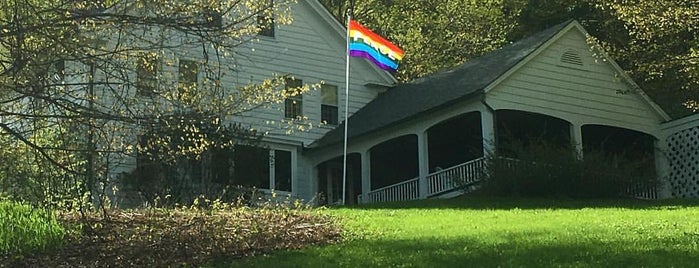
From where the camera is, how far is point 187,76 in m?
9.93

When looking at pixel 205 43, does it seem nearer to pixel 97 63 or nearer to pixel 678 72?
pixel 97 63

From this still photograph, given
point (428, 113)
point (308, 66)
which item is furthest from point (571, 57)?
point (308, 66)

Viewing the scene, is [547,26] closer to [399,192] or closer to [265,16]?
[399,192]

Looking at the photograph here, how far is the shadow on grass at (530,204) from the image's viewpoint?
14.2 m

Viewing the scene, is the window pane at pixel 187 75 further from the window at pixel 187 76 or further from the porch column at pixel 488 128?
the porch column at pixel 488 128

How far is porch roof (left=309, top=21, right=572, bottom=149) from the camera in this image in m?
18.7

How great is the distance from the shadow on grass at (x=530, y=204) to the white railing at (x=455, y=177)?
4.99 ft

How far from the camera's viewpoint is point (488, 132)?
17953 millimetres

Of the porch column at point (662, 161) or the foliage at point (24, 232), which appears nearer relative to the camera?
the foliage at point (24, 232)

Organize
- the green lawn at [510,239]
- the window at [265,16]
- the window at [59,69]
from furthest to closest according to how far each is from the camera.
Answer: the window at [265,16], the window at [59,69], the green lawn at [510,239]

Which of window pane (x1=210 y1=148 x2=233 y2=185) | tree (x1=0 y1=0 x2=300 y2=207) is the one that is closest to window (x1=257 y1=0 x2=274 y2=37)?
tree (x1=0 y1=0 x2=300 y2=207)

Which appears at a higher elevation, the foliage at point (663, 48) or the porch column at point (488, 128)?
the foliage at point (663, 48)

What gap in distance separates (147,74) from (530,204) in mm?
7747

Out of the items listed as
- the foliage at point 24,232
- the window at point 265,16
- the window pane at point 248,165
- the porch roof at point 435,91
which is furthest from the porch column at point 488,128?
the foliage at point 24,232
